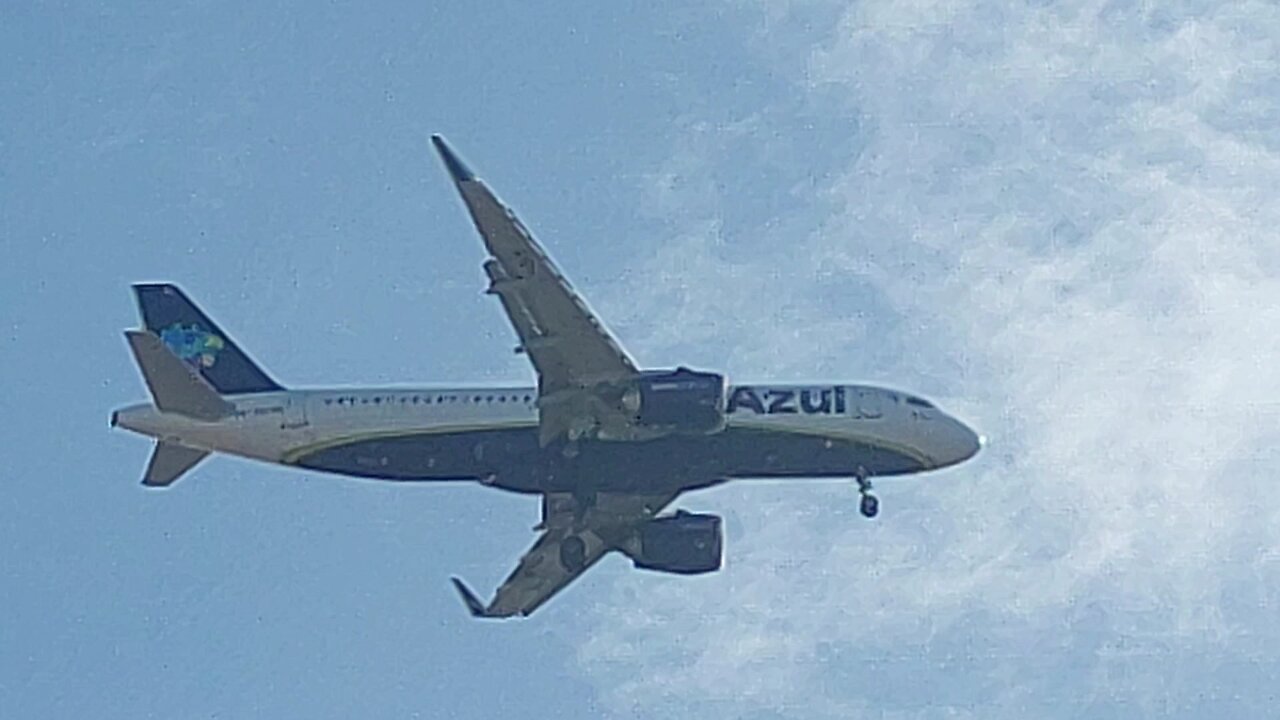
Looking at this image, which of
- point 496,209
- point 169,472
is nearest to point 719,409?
point 496,209

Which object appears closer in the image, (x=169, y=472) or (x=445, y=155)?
(x=445, y=155)

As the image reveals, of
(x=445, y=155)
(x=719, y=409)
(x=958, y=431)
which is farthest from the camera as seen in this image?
(x=958, y=431)

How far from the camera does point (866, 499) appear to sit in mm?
77812

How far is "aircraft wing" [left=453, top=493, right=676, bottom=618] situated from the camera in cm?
8050

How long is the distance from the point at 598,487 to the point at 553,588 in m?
6.38

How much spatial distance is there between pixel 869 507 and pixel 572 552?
9.73m

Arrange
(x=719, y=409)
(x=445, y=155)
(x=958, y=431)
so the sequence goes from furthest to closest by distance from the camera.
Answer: (x=958, y=431), (x=719, y=409), (x=445, y=155)

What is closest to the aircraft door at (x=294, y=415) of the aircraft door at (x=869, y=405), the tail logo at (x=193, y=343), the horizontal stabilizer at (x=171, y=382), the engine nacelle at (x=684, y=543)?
the horizontal stabilizer at (x=171, y=382)

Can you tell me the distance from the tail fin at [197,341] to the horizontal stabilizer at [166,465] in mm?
4530

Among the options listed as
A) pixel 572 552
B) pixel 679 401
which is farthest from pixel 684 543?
pixel 679 401

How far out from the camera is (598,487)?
7706 centimetres

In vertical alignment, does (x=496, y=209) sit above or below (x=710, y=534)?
above

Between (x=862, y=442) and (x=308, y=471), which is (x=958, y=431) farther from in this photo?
(x=308, y=471)

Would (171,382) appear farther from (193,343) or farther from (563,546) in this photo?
(563,546)
